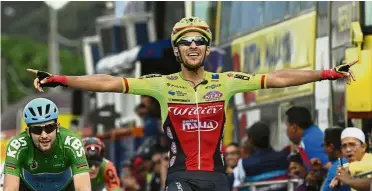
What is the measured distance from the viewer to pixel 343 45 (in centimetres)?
1856

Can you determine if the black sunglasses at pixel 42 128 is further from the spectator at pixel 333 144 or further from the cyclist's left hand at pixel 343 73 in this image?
the spectator at pixel 333 144

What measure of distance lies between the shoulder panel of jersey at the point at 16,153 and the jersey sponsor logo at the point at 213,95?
1.89 meters

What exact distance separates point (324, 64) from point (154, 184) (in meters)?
5.95

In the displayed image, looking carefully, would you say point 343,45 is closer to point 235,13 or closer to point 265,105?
point 265,105

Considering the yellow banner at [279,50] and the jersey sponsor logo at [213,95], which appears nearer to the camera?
the jersey sponsor logo at [213,95]

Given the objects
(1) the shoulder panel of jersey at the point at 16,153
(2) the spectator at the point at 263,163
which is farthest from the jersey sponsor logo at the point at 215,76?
(2) the spectator at the point at 263,163

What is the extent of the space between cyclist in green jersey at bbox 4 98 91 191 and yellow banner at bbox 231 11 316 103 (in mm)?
6414

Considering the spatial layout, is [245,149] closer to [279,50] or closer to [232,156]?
[232,156]

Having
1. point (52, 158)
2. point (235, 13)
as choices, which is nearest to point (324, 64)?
point (235, 13)

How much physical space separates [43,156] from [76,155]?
429mm

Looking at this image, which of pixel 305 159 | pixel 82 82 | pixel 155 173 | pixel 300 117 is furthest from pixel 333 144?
pixel 155 173

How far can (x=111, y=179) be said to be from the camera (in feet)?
Answer: 56.2

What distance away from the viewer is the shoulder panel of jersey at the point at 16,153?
45.0 ft

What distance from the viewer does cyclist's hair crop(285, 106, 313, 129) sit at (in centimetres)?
1803
